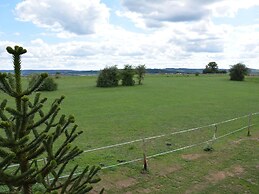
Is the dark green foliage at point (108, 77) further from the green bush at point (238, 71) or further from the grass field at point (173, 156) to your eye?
the grass field at point (173, 156)

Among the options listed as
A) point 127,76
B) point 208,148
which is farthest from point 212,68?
point 208,148

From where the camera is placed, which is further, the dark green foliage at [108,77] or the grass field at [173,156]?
the dark green foliage at [108,77]

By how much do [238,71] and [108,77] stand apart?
3670cm

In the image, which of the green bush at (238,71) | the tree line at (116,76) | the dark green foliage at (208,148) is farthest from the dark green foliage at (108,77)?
the dark green foliage at (208,148)

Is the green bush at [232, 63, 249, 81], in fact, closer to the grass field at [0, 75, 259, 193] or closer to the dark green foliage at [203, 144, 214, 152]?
the grass field at [0, 75, 259, 193]

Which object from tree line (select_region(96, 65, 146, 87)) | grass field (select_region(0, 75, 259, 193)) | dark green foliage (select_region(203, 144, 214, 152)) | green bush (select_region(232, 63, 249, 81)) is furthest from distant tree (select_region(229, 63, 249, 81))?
dark green foliage (select_region(203, 144, 214, 152))

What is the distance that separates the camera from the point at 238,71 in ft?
267

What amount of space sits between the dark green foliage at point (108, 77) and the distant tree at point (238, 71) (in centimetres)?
3417

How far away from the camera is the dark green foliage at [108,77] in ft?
197

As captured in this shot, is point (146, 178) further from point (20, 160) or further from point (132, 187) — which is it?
point (20, 160)

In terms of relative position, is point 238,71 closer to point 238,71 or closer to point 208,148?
point 238,71

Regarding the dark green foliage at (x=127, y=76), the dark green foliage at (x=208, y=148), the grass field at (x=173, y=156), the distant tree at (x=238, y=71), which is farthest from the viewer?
the distant tree at (x=238, y=71)

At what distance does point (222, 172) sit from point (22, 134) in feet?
31.1

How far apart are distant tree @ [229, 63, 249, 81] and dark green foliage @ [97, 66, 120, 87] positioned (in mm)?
34167
